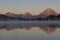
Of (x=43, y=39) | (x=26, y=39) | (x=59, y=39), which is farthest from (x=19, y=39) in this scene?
(x=59, y=39)

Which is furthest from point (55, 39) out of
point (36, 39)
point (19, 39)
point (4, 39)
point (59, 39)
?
point (4, 39)

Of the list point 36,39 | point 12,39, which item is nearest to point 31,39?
point 36,39

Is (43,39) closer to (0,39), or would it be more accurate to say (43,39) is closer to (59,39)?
(59,39)

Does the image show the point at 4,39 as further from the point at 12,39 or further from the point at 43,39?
the point at 43,39

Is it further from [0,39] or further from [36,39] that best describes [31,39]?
[0,39]

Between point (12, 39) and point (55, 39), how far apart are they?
2006 mm

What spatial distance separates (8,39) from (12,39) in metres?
0.19

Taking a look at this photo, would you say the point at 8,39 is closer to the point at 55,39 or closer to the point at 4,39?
the point at 4,39

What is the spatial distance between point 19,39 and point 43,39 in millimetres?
1144

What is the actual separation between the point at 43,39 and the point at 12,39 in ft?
4.83

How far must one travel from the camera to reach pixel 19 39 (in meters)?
10.4

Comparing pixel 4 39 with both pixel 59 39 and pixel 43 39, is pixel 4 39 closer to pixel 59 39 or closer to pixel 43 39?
pixel 43 39

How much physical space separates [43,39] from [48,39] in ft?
0.79

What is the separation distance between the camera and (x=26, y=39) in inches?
409
